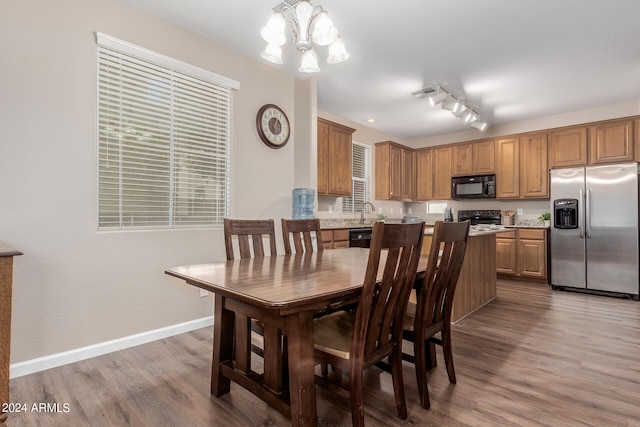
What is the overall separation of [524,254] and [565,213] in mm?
802

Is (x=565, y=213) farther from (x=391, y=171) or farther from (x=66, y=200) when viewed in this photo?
(x=66, y=200)

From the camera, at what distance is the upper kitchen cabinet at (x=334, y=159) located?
4438 millimetres

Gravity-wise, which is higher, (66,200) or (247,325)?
(66,200)

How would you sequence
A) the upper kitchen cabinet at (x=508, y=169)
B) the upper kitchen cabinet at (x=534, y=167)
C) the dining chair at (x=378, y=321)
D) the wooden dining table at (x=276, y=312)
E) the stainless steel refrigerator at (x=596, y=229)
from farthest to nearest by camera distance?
the upper kitchen cabinet at (x=508, y=169) < the upper kitchen cabinet at (x=534, y=167) < the stainless steel refrigerator at (x=596, y=229) < the dining chair at (x=378, y=321) < the wooden dining table at (x=276, y=312)

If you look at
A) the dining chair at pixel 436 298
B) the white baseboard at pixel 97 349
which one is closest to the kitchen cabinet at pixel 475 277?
the dining chair at pixel 436 298

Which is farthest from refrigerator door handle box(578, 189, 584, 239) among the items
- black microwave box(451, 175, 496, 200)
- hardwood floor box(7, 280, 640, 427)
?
hardwood floor box(7, 280, 640, 427)

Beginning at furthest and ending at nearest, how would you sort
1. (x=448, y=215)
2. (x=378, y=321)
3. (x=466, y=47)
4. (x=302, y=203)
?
(x=448, y=215)
(x=302, y=203)
(x=466, y=47)
(x=378, y=321)

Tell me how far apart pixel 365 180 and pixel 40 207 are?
4.50 metres

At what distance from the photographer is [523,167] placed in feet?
16.8

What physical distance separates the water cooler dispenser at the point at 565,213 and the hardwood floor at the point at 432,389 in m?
1.90

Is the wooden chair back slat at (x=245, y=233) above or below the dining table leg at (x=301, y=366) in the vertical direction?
above

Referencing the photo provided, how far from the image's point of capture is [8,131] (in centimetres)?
201

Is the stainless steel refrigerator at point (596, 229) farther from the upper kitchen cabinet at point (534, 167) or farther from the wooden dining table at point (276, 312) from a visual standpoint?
the wooden dining table at point (276, 312)

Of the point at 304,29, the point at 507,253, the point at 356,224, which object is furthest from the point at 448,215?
the point at 304,29
